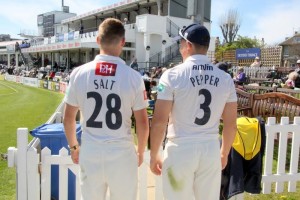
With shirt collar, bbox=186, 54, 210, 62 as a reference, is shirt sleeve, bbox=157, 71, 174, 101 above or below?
below

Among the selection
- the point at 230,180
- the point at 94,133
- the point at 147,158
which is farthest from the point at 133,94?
the point at 230,180

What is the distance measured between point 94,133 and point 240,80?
11536mm

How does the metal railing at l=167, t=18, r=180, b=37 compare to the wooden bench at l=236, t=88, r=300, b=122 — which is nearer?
the wooden bench at l=236, t=88, r=300, b=122

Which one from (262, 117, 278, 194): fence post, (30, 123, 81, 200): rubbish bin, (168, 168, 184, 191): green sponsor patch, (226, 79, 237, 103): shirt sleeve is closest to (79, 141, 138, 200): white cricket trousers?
(168, 168, 184, 191): green sponsor patch

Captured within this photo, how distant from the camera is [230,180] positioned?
3768 millimetres

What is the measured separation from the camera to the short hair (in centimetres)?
258

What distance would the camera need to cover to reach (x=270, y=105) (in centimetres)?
725

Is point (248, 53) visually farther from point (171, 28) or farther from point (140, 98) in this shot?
point (140, 98)

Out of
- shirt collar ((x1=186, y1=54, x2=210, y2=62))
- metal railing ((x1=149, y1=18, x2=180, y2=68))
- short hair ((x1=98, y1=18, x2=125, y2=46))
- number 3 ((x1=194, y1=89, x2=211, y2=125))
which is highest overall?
metal railing ((x1=149, y1=18, x2=180, y2=68))

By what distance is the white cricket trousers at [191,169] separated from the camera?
2615 mm

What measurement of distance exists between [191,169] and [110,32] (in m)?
1.22

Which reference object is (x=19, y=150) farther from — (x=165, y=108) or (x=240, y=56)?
(x=240, y=56)

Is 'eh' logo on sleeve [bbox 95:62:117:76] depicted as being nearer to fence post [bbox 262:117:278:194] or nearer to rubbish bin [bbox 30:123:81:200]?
rubbish bin [bbox 30:123:81:200]

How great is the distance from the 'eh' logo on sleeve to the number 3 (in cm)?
68
